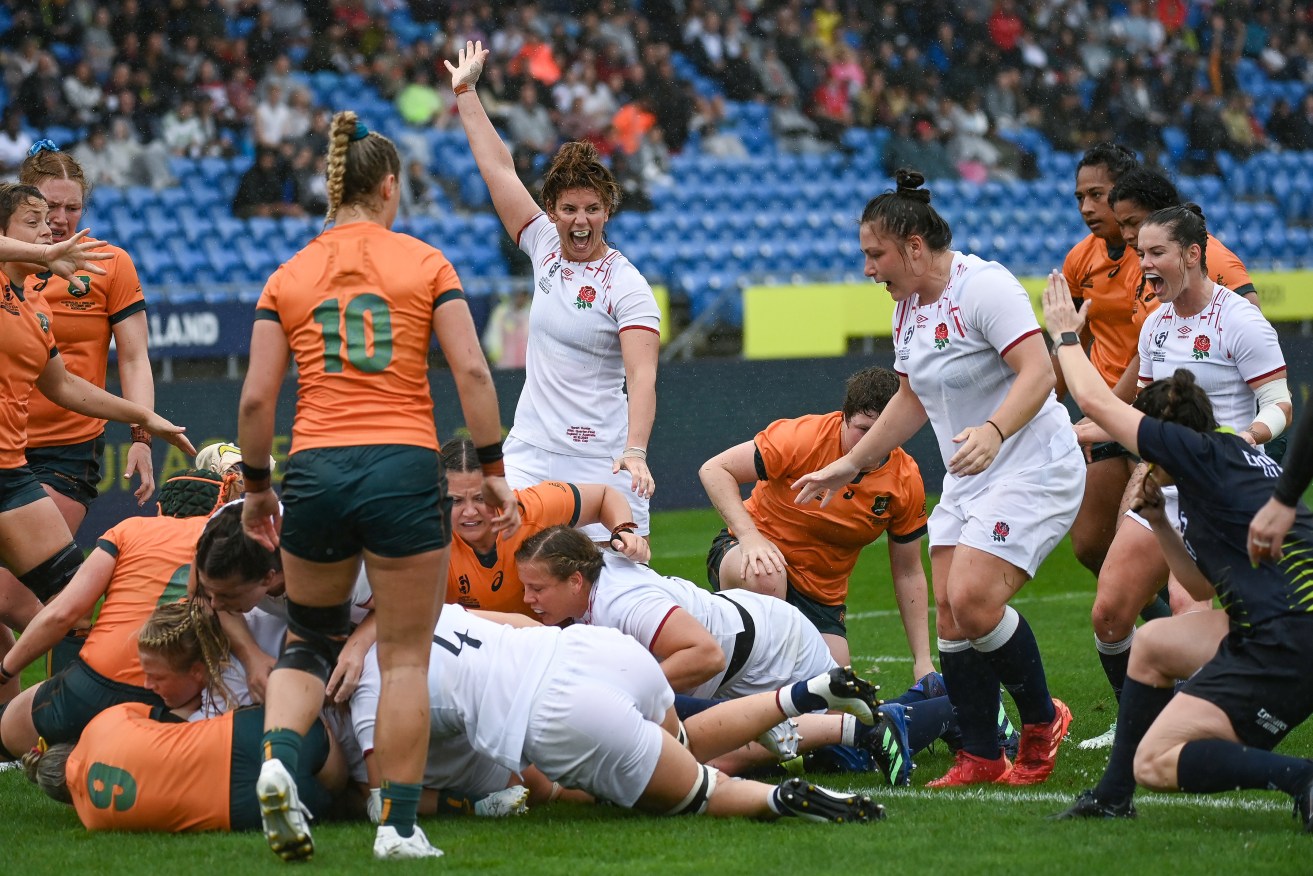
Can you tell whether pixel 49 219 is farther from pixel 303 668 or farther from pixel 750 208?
pixel 750 208

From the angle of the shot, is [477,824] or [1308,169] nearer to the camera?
[477,824]

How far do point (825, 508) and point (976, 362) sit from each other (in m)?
1.69

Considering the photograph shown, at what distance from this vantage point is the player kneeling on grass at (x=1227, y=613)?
4.39 m

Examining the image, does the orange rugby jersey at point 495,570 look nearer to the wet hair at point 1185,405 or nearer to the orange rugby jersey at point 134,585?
the orange rugby jersey at point 134,585

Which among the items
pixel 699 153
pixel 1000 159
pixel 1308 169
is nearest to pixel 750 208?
pixel 699 153

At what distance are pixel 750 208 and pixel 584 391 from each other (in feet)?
46.6

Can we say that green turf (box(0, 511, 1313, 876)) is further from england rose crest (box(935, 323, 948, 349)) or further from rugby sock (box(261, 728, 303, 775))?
england rose crest (box(935, 323, 948, 349))

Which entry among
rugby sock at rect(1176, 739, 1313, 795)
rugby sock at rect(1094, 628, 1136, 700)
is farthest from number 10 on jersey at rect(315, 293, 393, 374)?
rugby sock at rect(1094, 628, 1136, 700)

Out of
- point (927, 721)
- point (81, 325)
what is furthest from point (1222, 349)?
point (81, 325)

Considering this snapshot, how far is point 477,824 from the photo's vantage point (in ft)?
16.2

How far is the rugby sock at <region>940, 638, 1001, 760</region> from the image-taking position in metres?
5.53

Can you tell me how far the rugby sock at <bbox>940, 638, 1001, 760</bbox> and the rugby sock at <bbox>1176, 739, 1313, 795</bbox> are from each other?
1159 mm

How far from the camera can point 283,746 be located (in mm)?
4402

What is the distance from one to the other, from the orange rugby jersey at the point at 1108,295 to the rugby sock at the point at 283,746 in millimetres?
4014
